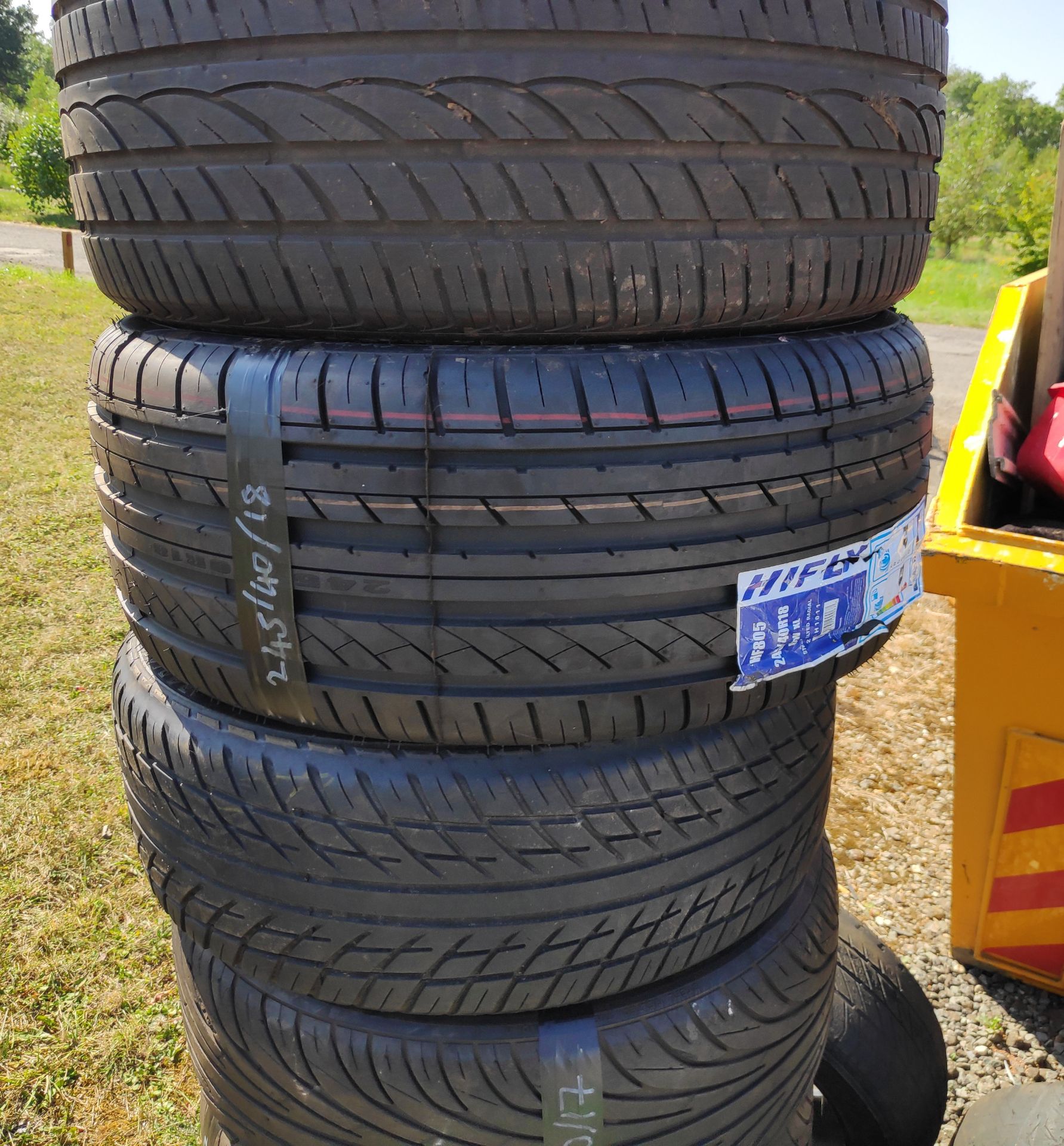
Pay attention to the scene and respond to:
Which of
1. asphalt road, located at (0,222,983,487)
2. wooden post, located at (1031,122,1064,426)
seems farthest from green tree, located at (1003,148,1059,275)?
wooden post, located at (1031,122,1064,426)

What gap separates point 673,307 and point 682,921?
0.94 meters

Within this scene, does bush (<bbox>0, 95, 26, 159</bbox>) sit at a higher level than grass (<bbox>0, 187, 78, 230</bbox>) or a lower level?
higher

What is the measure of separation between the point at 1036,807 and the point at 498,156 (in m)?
2.29

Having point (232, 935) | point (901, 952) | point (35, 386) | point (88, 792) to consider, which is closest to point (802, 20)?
point (232, 935)

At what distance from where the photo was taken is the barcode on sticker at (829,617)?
4.58 ft

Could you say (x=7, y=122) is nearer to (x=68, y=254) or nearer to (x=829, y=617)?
(x=68, y=254)

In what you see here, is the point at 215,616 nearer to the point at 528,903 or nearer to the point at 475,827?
the point at 475,827

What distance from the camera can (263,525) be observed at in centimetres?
124

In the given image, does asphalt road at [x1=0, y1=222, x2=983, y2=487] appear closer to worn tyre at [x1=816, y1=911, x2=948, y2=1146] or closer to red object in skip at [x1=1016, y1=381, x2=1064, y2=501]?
red object in skip at [x1=1016, y1=381, x2=1064, y2=501]

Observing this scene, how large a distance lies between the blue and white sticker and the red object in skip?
126 centimetres

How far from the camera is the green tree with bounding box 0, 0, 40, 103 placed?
5259cm

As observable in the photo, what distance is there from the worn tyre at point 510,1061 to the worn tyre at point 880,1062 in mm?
471

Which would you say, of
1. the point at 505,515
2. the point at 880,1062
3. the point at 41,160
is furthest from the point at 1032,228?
the point at 41,160

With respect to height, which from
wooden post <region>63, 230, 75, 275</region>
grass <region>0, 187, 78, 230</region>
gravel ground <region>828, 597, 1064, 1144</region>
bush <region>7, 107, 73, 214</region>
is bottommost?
gravel ground <region>828, 597, 1064, 1144</region>
